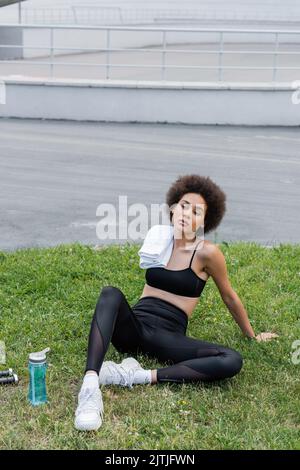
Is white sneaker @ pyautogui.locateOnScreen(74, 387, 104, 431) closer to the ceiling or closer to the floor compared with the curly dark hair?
closer to the floor

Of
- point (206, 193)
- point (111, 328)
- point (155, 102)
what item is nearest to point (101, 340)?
point (111, 328)

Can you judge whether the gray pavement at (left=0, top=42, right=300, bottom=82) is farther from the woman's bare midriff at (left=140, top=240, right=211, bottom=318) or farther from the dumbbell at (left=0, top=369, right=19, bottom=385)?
the dumbbell at (left=0, top=369, right=19, bottom=385)

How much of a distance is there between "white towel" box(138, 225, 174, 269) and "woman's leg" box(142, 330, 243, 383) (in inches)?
17.7

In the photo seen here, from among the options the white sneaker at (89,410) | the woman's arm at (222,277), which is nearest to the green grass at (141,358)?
the white sneaker at (89,410)

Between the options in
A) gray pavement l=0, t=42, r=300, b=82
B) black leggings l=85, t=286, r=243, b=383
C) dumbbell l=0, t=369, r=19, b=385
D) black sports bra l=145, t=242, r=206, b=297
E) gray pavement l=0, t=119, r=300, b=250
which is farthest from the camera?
gray pavement l=0, t=42, r=300, b=82

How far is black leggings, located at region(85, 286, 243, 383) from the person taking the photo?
488 centimetres

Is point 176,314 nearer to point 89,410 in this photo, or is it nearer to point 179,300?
point 179,300

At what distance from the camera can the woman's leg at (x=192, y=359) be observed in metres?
4.93

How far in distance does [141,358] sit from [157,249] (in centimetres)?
70

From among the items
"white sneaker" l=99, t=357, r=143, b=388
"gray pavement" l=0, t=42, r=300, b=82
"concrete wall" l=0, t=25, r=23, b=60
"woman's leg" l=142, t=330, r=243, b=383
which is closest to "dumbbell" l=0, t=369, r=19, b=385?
"white sneaker" l=99, t=357, r=143, b=388

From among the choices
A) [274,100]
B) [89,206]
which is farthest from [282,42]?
[89,206]

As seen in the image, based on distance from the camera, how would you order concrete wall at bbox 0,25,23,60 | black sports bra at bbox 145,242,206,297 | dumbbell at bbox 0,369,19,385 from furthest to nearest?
concrete wall at bbox 0,25,23,60, black sports bra at bbox 145,242,206,297, dumbbell at bbox 0,369,19,385

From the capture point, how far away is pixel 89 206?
32.3ft
